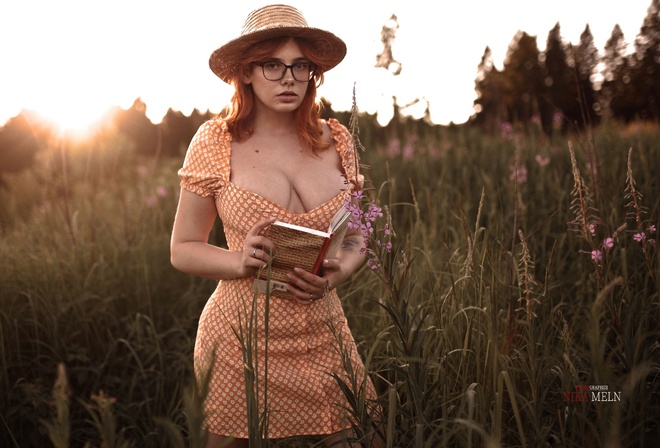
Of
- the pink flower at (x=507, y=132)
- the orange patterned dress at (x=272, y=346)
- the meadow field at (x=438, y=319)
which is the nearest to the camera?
the meadow field at (x=438, y=319)

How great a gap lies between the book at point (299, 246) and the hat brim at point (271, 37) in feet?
2.55

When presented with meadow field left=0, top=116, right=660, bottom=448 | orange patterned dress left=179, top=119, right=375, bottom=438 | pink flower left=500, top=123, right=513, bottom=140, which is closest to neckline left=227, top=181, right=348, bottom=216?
orange patterned dress left=179, top=119, right=375, bottom=438

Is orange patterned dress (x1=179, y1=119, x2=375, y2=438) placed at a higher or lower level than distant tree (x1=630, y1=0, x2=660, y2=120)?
lower

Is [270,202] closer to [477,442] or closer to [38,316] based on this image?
[477,442]

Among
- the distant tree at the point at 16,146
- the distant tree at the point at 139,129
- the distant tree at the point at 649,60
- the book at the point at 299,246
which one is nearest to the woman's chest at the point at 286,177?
the book at the point at 299,246

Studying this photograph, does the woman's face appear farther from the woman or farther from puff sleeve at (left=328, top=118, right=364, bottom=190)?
puff sleeve at (left=328, top=118, right=364, bottom=190)

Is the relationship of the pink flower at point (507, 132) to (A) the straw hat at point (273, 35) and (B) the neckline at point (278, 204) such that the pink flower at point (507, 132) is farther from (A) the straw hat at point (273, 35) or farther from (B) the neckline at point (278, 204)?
(B) the neckline at point (278, 204)

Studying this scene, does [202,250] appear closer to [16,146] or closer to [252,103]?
[252,103]

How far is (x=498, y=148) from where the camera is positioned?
→ 6.55 m

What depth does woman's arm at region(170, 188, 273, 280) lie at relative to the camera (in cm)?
209

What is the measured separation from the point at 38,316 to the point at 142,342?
24.0 inches

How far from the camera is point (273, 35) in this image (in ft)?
7.55

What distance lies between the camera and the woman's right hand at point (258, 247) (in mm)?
2018

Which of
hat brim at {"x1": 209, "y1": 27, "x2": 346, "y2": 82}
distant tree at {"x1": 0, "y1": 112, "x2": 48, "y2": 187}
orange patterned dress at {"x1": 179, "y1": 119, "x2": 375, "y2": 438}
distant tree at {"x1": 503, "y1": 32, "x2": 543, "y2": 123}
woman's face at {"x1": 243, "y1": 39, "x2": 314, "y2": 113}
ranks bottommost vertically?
orange patterned dress at {"x1": 179, "y1": 119, "x2": 375, "y2": 438}
